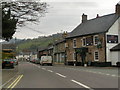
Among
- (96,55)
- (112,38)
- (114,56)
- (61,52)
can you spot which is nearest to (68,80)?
(114,56)

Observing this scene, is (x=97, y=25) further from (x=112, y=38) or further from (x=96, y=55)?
(x=96, y=55)

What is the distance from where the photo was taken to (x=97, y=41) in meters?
45.8

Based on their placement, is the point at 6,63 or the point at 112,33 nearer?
the point at 6,63

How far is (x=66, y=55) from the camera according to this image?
2367 inches

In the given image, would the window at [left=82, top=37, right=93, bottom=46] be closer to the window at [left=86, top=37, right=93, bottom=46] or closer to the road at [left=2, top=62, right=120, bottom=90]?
the window at [left=86, top=37, right=93, bottom=46]

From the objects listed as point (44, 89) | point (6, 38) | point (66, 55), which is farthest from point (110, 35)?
point (44, 89)

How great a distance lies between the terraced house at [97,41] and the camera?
4375 centimetres

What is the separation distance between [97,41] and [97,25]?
534 centimetres

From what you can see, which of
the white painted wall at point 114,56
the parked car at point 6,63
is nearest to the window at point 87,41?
the white painted wall at point 114,56

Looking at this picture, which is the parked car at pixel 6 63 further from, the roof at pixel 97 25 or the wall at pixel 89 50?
the roof at pixel 97 25

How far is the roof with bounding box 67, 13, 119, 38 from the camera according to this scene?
45.3 metres

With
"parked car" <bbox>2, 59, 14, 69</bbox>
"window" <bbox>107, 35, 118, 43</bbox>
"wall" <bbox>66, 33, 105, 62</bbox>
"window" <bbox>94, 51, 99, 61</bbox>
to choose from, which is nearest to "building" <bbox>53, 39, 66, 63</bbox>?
"wall" <bbox>66, 33, 105, 62</bbox>

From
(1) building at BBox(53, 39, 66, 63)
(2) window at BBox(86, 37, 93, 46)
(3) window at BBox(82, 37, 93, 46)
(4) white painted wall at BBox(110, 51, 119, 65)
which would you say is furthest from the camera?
(1) building at BBox(53, 39, 66, 63)

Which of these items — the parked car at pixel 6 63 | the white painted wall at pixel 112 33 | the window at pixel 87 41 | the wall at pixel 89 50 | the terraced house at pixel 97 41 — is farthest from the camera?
the window at pixel 87 41
